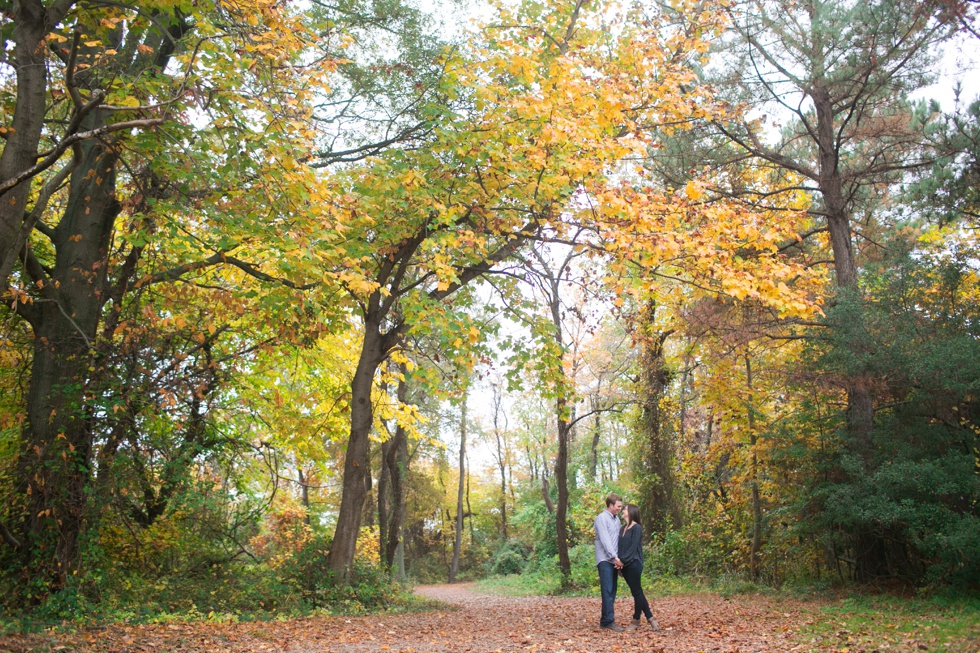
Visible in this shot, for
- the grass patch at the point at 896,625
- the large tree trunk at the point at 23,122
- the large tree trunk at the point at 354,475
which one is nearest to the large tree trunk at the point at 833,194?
the grass patch at the point at 896,625

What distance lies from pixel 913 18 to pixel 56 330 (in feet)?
43.1

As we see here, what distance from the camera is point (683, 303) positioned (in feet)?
47.1

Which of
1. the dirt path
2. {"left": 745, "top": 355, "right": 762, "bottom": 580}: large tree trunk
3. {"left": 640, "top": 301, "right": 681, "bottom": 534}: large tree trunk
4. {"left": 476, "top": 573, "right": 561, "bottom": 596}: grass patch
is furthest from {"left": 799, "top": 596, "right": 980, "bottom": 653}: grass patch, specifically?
{"left": 476, "top": 573, "right": 561, "bottom": 596}: grass patch

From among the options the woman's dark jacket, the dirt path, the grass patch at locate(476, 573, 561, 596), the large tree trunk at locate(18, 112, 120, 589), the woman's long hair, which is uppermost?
the large tree trunk at locate(18, 112, 120, 589)

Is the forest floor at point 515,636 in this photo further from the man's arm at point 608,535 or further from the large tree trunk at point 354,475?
the large tree trunk at point 354,475

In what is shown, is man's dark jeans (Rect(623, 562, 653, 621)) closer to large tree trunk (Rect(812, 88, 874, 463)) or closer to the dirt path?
the dirt path

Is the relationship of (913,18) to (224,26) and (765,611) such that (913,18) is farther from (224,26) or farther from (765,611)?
(224,26)

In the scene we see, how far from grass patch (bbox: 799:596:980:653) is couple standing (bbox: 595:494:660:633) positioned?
1850 millimetres

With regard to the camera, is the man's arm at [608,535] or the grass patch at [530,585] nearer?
the man's arm at [608,535]

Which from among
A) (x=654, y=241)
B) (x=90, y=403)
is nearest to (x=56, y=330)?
(x=90, y=403)

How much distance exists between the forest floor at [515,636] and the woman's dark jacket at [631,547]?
31.9 inches

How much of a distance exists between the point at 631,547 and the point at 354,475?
505cm

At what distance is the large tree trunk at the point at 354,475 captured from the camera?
11.2 meters

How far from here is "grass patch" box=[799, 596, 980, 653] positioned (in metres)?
6.34
